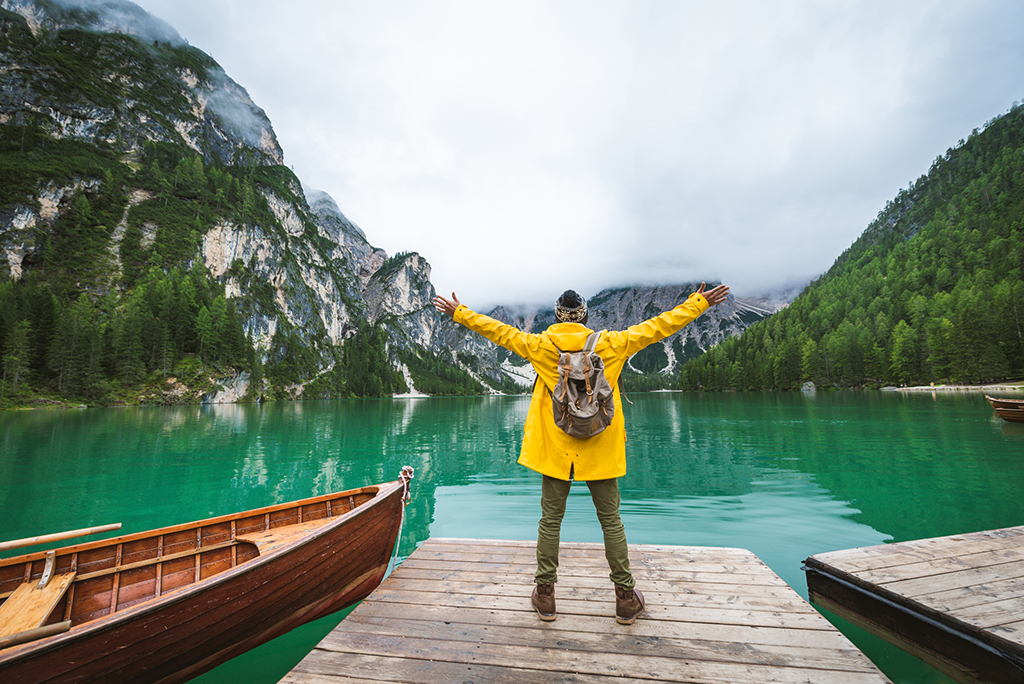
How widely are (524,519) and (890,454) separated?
18.2 meters

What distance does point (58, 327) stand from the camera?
231 feet

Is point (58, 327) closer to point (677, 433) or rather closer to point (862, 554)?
point (677, 433)

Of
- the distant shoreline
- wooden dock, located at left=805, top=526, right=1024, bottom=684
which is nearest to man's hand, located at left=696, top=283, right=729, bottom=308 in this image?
wooden dock, located at left=805, top=526, right=1024, bottom=684

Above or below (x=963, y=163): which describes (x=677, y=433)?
below

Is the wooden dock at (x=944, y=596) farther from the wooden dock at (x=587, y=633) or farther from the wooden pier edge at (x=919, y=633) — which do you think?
the wooden dock at (x=587, y=633)

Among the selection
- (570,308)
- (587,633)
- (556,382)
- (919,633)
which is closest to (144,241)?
(570,308)

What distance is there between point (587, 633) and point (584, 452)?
1712 mm

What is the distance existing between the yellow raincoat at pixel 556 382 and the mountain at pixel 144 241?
90310mm

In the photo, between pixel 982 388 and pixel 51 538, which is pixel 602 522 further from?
pixel 982 388

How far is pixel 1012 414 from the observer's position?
2691cm

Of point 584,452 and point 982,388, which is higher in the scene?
point 982,388

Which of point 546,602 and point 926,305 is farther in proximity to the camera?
point 926,305

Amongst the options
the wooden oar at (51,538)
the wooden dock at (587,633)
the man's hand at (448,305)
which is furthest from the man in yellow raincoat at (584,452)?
the wooden oar at (51,538)

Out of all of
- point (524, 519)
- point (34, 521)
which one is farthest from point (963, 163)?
point (34, 521)
